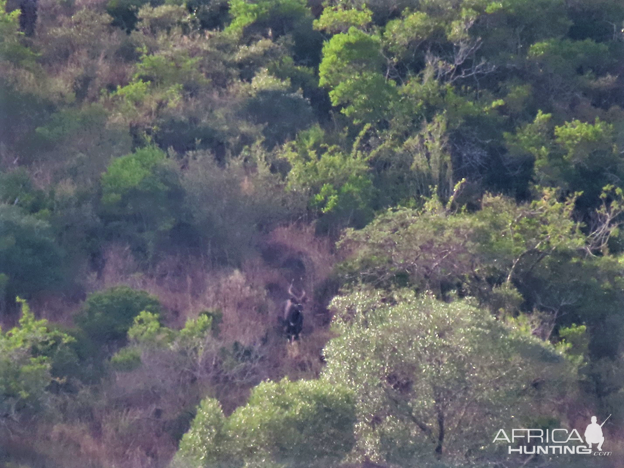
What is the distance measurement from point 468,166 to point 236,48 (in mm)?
4930

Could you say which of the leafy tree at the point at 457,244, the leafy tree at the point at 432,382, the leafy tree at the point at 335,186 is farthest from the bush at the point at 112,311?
the leafy tree at the point at 335,186

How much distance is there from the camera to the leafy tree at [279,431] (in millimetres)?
7203

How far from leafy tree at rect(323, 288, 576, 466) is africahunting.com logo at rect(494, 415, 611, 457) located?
123 mm

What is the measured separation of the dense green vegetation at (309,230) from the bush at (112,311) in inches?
1.0

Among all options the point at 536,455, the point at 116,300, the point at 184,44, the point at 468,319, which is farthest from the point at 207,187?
the point at 536,455

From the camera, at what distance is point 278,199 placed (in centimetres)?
1234

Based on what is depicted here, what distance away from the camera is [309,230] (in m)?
12.4

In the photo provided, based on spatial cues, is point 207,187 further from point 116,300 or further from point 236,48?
point 236,48

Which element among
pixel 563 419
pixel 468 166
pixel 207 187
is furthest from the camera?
pixel 468 166

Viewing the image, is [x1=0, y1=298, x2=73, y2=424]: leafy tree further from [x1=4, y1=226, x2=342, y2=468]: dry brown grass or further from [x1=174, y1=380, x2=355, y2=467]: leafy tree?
[x1=174, y1=380, x2=355, y2=467]: leafy tree

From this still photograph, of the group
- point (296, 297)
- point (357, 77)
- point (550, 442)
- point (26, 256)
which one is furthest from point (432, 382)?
point (357, 77)

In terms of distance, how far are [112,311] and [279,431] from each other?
3360 mm

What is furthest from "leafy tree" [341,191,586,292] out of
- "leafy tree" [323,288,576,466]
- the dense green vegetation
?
"leafy tree" [323,288,576,466]

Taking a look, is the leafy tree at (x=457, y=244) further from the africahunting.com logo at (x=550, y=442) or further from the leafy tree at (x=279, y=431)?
the leafy tree at (x=279, y=431)
